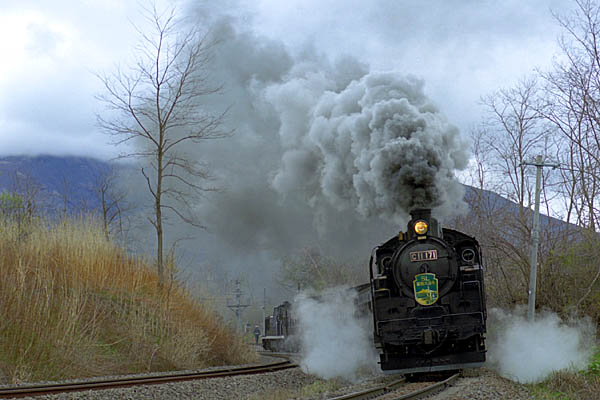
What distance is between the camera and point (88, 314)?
13273 mm

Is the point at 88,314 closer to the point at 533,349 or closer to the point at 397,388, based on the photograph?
the point at 397,388

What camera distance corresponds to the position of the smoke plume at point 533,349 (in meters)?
13.5

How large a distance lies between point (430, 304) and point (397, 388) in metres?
1.71

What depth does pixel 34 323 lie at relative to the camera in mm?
11117

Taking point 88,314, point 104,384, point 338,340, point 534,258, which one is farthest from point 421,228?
point 534,258

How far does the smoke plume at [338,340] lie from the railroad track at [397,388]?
2223 millimetres

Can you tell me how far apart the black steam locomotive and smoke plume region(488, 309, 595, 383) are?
2514 mm

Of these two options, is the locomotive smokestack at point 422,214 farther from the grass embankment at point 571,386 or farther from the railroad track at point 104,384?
the railroad track at point 104,384

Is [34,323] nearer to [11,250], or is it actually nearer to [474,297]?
[11,250]

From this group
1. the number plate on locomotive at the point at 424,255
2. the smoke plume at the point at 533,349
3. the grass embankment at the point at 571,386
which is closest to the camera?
the grass embankment at the point at 571,386

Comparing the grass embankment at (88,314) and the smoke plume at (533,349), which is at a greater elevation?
the grass embankment at (88,314)

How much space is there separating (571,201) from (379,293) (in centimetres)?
1733

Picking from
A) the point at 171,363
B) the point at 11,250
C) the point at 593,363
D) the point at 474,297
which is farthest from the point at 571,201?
the point at 11,250

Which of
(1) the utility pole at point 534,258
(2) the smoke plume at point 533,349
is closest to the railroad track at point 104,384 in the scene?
(2) the smoke plume at point 533,349
